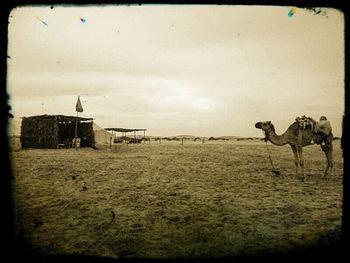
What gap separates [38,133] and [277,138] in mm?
22049

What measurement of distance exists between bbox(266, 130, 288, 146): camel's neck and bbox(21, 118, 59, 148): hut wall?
20.3 metres

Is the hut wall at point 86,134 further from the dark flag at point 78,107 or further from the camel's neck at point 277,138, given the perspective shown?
the camel's neck at point 277,138

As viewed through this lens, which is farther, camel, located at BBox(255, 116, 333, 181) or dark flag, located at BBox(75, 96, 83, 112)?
dark flag, located at BBox(75, 96, 83, 112)

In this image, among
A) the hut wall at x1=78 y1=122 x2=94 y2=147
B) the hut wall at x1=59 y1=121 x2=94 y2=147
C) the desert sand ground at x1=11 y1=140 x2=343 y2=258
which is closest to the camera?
the desert sand ground at x1=11 y1=140 x2=343 y2=258

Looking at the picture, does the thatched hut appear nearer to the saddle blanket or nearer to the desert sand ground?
the desert sand ground

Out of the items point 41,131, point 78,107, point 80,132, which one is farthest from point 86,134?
point 41,131

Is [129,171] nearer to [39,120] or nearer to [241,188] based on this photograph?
[241,188]

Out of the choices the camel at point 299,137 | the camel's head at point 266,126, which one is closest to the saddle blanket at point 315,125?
the camel at point 299,137

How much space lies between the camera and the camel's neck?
34.6 ft

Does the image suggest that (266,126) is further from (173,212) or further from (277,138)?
(173,212)

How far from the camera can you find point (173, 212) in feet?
20.6

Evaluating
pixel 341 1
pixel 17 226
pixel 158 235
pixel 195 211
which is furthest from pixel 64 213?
pixel 341 1

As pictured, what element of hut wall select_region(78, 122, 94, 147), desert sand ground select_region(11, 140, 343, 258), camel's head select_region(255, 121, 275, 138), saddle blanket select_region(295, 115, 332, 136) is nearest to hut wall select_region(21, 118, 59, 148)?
hut wall select_region(78, 122, 94, 147)

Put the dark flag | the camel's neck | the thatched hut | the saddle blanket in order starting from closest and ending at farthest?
the saddle blanket < the camel's neck < the thatched hut < the dark flag
